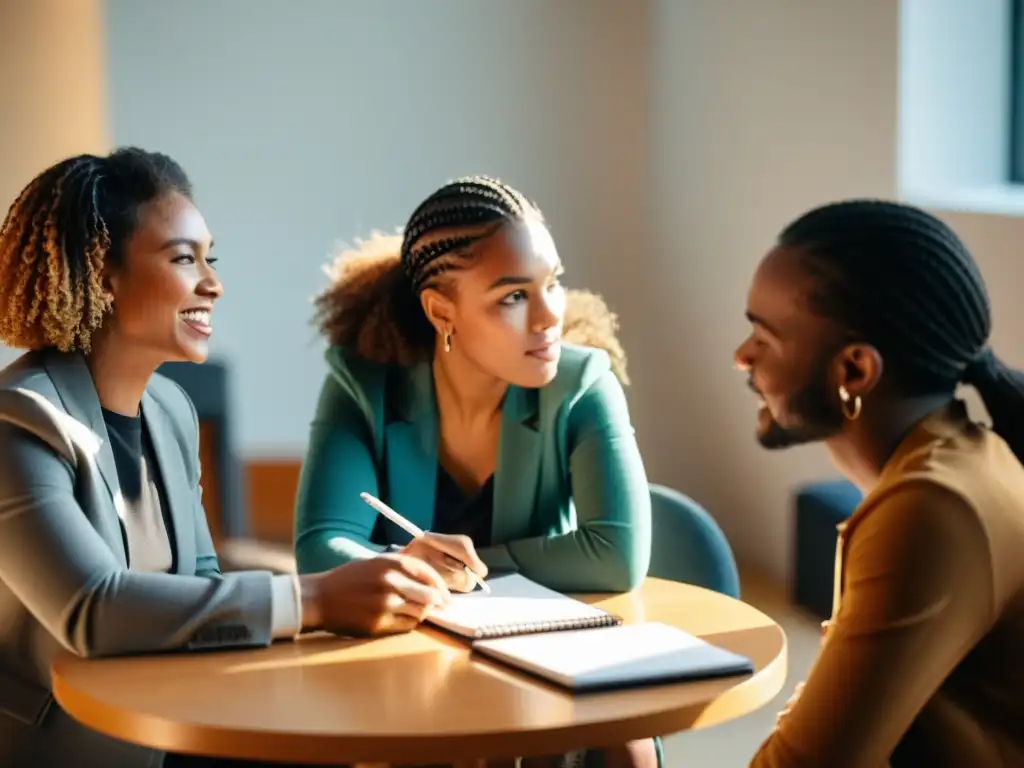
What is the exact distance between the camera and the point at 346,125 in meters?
5.23

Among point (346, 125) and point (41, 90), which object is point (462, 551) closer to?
point (41, 90)

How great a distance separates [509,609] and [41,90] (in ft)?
8.93

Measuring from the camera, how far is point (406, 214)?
5.35 meters

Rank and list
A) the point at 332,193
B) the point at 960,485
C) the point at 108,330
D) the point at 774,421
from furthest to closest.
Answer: the point at 332,193
the point at 108,330
the point at 774,421
the point at 960,485

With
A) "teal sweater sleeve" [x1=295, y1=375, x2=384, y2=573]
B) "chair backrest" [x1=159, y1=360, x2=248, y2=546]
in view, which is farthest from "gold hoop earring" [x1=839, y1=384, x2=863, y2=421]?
"chair backrest" [x1=159, y1=360, x2=248, y2=546]

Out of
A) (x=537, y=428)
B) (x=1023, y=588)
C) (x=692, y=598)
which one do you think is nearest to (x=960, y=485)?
(x=1023, y=588)

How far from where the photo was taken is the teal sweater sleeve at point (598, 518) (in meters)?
2.14

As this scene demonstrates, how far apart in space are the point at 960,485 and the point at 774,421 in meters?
0.29

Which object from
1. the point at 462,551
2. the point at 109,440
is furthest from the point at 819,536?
the point at 109,440

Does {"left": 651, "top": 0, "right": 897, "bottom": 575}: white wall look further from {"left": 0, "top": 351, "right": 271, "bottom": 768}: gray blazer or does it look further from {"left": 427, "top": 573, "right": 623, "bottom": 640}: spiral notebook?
{"left": 0, "top": 351, "right": 271, "bottom": 768}: gray blazer

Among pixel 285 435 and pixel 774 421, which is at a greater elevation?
pixel 774 421

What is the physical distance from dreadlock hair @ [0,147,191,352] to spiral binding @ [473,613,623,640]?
0.67 metres

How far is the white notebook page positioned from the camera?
1.86m

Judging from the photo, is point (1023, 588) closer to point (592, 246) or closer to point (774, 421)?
point (774, 421)
